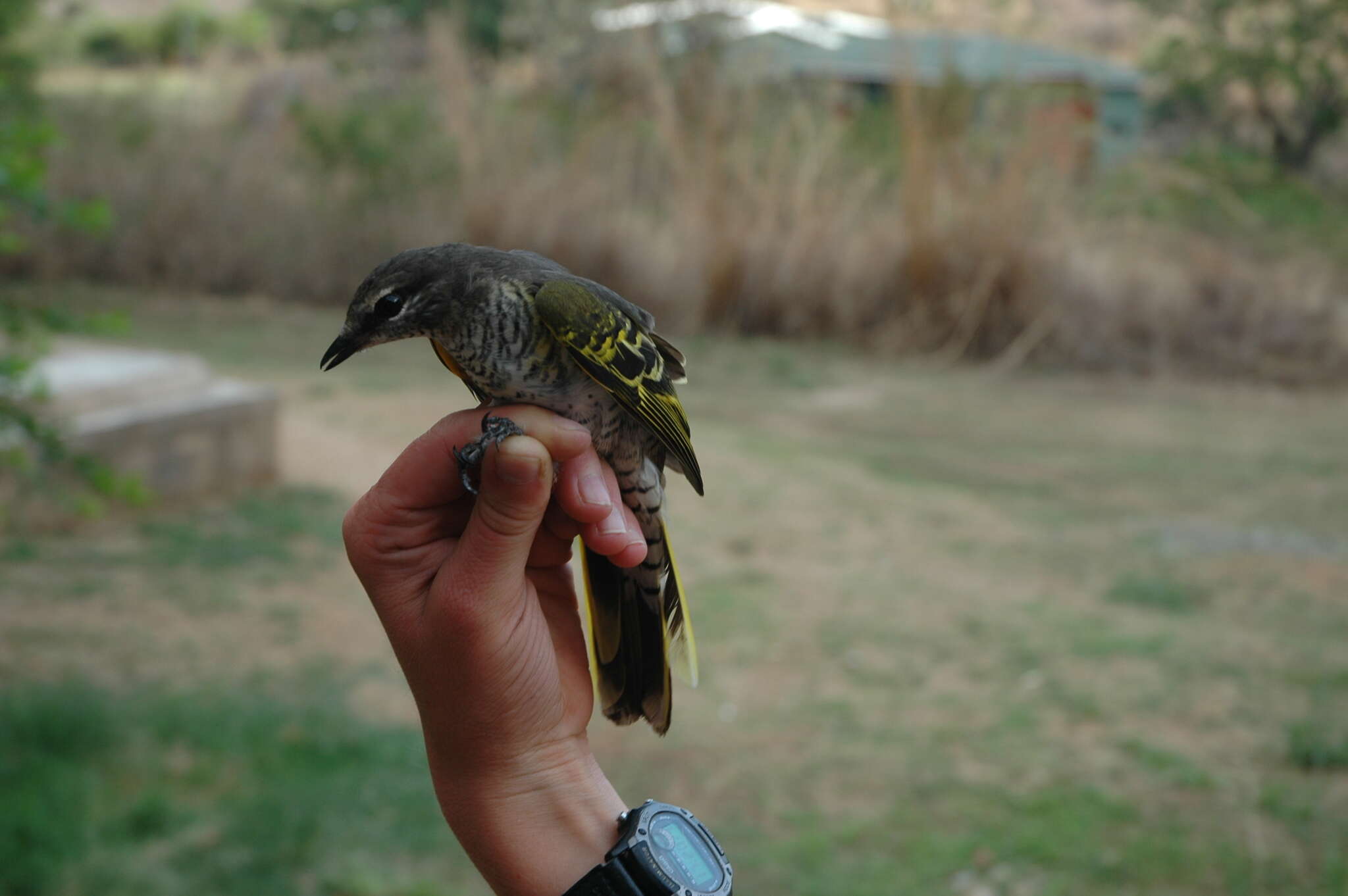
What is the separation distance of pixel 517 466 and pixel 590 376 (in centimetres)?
48

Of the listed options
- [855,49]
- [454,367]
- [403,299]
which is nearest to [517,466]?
[403,299]

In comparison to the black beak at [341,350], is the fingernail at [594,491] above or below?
below

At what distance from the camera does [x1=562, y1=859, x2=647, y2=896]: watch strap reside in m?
1.81

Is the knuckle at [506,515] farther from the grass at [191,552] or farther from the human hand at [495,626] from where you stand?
the grass at [191,552]

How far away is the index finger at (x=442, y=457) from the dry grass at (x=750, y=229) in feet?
38.4

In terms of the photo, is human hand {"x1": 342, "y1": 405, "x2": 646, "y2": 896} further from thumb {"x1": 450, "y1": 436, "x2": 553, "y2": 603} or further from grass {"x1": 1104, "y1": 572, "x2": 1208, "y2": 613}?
grass {"x1": 1104, "y1": 572, "x2": 1208, "y2": 613}

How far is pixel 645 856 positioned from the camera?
1.83 m

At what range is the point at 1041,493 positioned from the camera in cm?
927

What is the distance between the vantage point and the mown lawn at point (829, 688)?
447cm

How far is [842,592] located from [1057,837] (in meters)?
2.70

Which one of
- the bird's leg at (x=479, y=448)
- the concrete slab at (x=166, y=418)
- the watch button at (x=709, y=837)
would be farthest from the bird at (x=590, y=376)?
the concrete slab at (x=166, y=418)

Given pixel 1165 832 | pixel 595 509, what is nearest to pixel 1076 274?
pixel 1165 832

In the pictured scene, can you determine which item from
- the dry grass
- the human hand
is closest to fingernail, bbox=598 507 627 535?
the human hand

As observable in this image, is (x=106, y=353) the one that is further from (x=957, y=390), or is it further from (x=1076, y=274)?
(x=1076, y=274)
